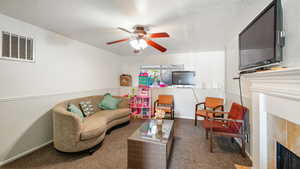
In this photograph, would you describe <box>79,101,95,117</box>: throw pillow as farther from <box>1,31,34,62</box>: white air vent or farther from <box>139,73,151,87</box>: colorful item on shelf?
<box>139,73,151,87</box>: colorful item on shelf

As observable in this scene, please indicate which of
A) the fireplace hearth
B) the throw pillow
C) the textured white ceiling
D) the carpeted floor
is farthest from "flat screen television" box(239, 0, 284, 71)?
the throw pillow

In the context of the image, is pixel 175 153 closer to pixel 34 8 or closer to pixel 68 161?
pixel 68 161

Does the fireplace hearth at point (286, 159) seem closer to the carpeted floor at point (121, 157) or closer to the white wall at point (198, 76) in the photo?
the carpeted floor at point (121, 157)

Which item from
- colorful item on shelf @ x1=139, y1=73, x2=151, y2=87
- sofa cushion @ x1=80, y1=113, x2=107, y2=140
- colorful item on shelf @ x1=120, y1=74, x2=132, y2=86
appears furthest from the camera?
colorful item on shelf @ x1=120, y1=74, x2=132, y2=86

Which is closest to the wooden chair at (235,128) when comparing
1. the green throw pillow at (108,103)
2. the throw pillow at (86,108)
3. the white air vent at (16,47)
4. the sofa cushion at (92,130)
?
the sofa cushion at (92,130)

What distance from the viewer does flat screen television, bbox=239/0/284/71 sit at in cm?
104

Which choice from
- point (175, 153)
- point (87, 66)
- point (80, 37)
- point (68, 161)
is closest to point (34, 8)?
point (80, 37)

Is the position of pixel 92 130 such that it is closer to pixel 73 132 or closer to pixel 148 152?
pixel 73 132

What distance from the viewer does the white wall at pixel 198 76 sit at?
3574 millimetres

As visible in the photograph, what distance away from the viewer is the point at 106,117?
8.30ft

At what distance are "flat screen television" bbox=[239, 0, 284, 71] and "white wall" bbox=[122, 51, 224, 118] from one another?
6.80 ft

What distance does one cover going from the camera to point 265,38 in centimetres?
120

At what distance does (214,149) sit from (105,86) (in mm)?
3468

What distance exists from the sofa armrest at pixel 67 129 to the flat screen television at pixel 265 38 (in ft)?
8.73
